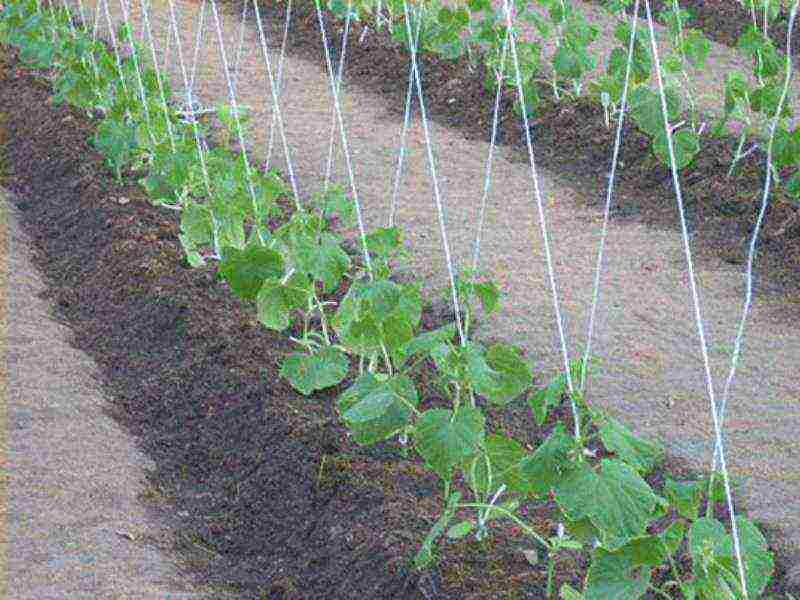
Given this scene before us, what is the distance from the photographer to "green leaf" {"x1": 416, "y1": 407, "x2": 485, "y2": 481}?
A: 3.18 meters

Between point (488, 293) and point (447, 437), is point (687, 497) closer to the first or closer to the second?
point (447, 437)

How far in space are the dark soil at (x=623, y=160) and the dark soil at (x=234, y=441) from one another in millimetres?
1759

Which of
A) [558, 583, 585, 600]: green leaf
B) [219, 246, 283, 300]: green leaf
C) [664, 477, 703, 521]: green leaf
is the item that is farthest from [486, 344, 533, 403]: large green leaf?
[219, 246, 283, 300]: green leaf

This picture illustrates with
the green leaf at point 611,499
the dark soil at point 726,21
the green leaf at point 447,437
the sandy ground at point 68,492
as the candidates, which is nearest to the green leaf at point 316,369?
the sandy ground at point 68,492

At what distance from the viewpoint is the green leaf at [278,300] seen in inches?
168

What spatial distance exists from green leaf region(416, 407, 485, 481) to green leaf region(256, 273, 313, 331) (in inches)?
42.1

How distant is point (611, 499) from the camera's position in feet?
9.12

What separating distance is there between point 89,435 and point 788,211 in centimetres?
304

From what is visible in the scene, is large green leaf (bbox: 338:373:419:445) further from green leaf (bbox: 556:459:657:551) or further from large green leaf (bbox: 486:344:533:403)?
green leaf (bbox: 556:459:657:551)

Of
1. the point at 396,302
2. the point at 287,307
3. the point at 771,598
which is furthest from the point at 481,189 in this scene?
the point at 771,598

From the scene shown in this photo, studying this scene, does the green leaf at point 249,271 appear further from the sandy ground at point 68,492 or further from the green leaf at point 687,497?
the green leaf at point 687,497

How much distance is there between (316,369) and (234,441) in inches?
19.9

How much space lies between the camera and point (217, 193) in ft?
17.4

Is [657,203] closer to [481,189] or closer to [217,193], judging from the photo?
[481,189]
